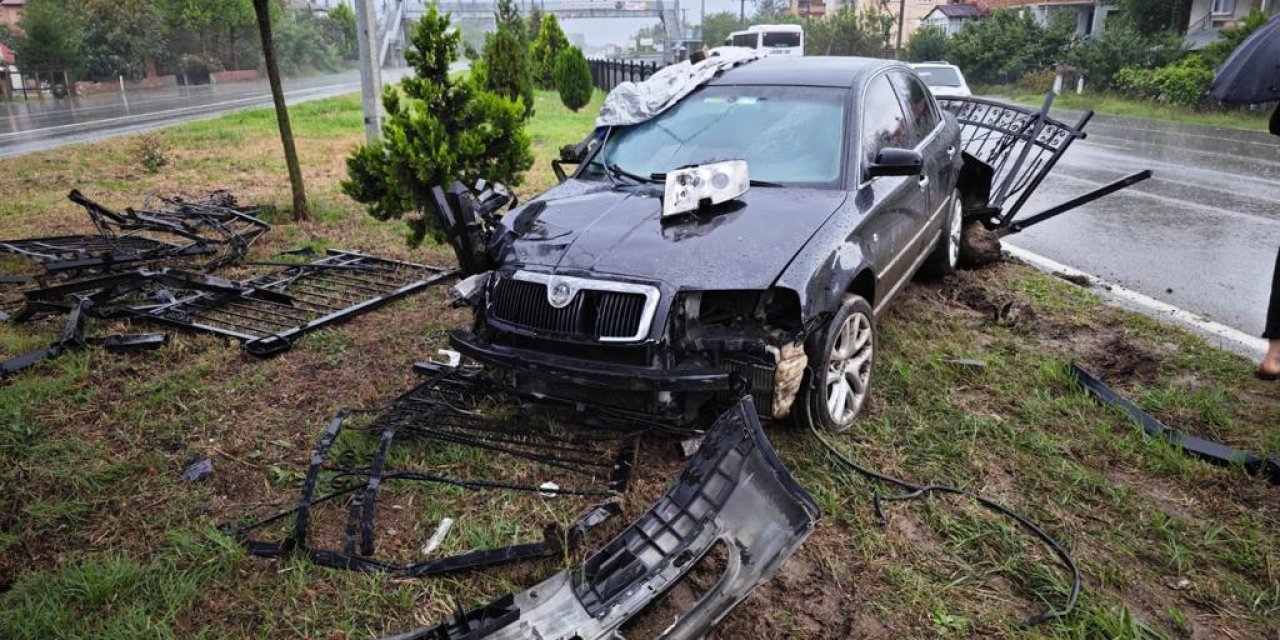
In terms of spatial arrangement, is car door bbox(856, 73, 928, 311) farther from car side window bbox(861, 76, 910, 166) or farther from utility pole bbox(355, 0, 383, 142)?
utility pole bbox(355, 0, 383, 142)

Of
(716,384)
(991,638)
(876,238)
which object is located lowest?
(991,638)

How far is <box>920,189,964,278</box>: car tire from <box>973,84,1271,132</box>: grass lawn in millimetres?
15606

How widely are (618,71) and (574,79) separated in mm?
9244

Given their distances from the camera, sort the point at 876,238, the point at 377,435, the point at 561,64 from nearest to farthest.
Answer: the point at 377,435
the point at 876,238
the point at 561,64

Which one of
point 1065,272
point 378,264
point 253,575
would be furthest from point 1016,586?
point 378,264


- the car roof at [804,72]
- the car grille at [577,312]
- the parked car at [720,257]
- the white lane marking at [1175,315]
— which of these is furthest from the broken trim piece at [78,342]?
the white lane marking at [1175,315]

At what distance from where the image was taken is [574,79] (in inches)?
842

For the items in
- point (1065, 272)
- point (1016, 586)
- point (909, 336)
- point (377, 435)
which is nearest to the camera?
point (1016, 586)

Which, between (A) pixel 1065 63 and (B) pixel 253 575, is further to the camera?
(A) pixel 1065 63

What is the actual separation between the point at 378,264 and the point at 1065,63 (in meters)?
30.7

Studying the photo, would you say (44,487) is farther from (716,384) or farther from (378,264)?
(378,264)

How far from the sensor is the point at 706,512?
118 inches

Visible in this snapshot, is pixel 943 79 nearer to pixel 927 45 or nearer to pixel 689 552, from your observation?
pixel 689 552

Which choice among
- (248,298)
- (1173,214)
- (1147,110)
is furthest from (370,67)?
(1147,110)
